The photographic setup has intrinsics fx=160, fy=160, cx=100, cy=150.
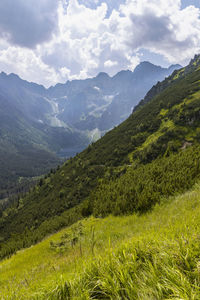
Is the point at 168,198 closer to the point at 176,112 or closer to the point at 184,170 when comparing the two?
the point at 184,170

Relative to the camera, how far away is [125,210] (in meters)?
14.5

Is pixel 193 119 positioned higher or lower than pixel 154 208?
higher

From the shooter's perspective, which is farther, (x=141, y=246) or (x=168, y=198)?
(x=168, y=198)

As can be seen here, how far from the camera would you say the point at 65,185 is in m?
83.8

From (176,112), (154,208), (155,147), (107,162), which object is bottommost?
(154,208)

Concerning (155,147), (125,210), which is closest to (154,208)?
(125,210)

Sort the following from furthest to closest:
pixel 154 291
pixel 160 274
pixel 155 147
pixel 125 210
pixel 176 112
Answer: pixel 176 112 → pixel 155 147 → pixel 125 210 → pixel 160 274 → pixel 154 291

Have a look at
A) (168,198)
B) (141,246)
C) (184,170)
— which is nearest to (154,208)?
(168,198)

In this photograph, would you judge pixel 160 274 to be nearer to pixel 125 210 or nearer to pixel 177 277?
pixel 177 277

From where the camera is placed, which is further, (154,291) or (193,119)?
(193,119)

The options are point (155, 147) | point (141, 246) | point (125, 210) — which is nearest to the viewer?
point (141, 246)

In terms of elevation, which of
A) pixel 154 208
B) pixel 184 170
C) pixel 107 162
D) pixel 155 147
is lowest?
pixel 154 208

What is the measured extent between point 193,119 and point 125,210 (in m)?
60.5

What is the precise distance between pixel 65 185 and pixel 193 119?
65671 mm
